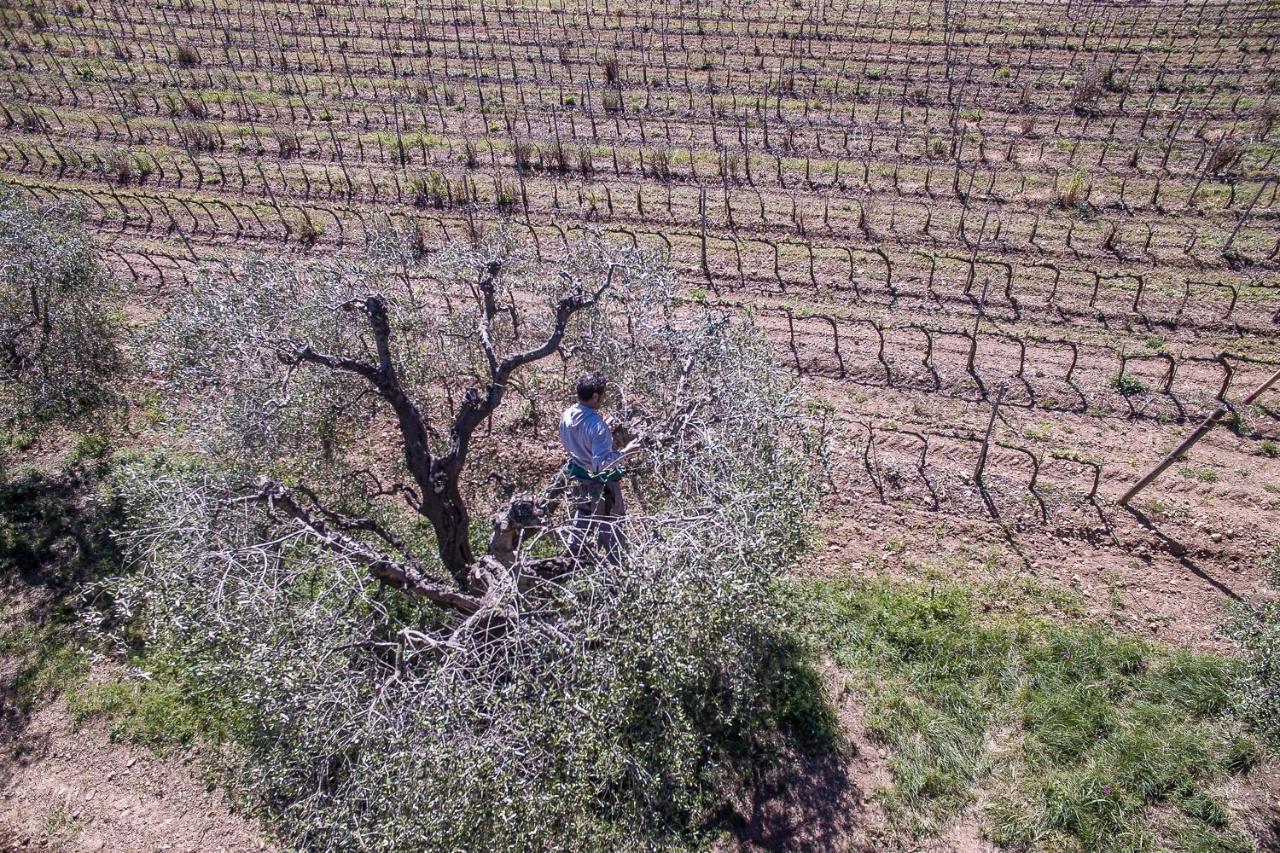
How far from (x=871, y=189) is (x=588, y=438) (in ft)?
54.9

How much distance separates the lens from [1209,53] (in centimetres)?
2762

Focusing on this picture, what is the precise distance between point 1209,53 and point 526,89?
2542 centimetres

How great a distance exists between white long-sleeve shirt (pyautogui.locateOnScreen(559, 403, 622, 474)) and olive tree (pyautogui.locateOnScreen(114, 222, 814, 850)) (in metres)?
0.69

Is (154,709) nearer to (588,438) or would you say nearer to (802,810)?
(588,438)

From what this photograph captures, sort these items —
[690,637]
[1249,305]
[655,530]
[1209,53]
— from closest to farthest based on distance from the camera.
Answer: [690,637] → [655,530] → [1249,305] → [1209,53]

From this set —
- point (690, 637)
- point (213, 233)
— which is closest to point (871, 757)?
point (690, 637)

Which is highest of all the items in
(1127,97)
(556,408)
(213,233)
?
(1127,97)

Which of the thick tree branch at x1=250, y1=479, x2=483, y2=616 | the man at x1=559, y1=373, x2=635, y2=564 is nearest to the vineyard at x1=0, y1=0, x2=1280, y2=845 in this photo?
the man at x1=559, y1=373, x2=635, y2=564

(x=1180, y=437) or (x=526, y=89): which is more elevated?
(x=526, y=89)

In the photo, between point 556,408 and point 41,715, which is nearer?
point 41,715

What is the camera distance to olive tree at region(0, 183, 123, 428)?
11.0 m

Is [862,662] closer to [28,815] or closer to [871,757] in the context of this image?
[871,757]

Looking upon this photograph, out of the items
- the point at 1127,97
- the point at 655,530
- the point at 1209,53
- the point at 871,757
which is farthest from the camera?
the point at 1209,53

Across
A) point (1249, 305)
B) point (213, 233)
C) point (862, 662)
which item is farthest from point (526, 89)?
point (862, 662)
